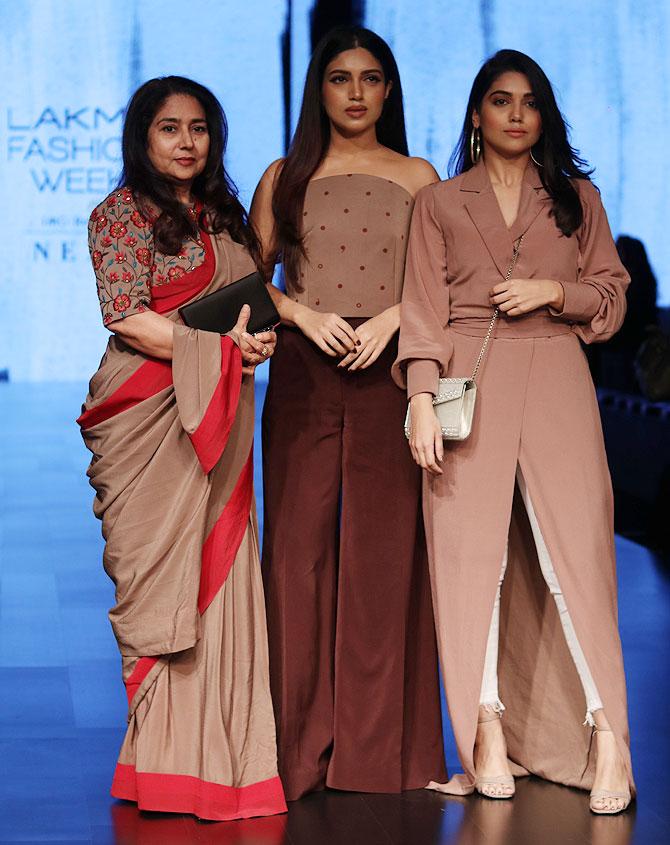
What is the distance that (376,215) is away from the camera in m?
3.19

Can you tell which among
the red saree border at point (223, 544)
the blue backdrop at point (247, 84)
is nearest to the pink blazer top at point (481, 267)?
the red saree border at point (223, 544)

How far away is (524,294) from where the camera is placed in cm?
303

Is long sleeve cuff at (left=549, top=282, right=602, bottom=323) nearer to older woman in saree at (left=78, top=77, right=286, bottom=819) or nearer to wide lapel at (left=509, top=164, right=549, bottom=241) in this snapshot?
wide lapel at (left=509, top=164, right=549, bottom=241)

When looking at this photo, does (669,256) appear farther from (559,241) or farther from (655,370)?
(559,241)

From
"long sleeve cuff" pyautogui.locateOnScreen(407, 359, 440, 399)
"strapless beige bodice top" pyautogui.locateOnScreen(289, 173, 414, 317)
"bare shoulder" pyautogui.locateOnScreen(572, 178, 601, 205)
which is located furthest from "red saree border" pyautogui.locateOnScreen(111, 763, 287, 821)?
"bare shoulder" pyautogui.locateOnScreen(572, 178, 601, 205)

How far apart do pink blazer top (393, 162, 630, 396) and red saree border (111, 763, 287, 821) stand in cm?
89

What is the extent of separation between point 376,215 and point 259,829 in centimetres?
131

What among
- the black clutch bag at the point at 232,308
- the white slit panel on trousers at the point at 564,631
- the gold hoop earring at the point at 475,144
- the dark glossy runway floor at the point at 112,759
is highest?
the gold hoop earring at the point at 475,144

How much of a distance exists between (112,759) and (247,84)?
24.5 ft

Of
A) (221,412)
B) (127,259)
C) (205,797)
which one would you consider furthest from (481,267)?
(205,797)

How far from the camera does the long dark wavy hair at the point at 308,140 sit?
318 centimetres

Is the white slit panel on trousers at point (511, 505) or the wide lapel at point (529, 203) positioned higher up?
the wide lapel at point (529, 203)

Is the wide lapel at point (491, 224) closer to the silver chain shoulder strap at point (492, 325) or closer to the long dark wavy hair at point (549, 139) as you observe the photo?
the silver chain shoulder strap at point (492, 325)

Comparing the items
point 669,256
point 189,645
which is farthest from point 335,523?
point 669,256
